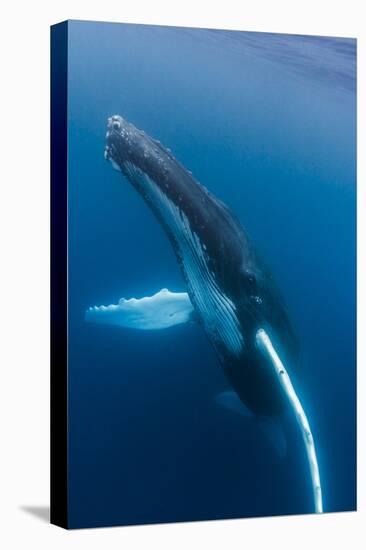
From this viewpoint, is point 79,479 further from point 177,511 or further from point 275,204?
point 275,204

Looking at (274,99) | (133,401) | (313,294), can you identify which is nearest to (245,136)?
(274,99)

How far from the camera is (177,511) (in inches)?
533

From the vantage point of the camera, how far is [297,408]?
1405cm

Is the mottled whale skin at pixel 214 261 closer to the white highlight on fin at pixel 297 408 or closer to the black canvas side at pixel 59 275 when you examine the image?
the white highlight on fin at pixel 297 408

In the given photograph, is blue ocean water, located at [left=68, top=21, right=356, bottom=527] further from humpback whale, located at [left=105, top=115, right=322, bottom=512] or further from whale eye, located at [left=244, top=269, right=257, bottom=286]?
whale eye, located at [left=244, top=269, right=257, bottom=286]

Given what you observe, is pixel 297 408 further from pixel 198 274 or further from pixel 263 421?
pixel 198 274

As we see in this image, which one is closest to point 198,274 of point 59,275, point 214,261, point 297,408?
point 214,261

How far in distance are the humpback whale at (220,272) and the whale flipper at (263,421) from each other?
0.04 m

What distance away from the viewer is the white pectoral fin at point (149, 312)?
13172 mm

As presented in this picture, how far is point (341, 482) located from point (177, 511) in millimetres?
1763

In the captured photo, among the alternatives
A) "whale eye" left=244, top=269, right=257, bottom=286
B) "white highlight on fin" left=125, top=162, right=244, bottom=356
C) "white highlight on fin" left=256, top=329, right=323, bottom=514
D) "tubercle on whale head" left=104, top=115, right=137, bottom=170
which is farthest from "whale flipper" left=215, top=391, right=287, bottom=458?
"tubercle on whale head" left=104, top=115, right=137, bottom=170

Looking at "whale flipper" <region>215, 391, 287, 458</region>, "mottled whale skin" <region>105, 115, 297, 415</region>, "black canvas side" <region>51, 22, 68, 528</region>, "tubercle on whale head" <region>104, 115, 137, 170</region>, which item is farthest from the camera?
Answer: "whale flipper" <region>215, 391, 287, 458</region>

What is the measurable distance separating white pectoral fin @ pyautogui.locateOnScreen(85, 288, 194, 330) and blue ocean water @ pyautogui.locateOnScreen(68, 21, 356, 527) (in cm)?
8

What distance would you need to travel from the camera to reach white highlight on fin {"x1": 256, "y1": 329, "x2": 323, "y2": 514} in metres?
13.8
